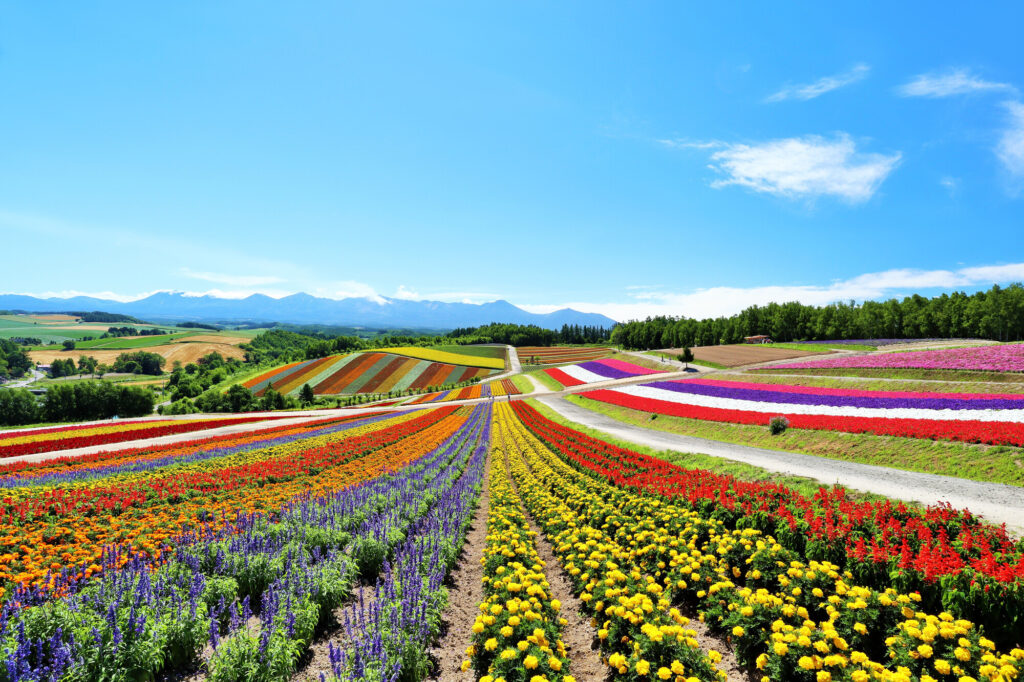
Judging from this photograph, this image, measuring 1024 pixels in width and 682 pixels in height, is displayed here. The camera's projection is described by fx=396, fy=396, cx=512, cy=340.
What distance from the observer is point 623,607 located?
5.72 meters

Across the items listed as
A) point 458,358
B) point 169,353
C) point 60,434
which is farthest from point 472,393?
point 169,353

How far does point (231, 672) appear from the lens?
4254mm

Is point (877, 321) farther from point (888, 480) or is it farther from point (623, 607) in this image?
point (623, 607)

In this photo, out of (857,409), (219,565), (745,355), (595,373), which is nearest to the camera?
(219,565)

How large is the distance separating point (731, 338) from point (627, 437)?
360 ft

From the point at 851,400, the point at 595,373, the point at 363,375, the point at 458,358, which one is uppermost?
the point at 851,400

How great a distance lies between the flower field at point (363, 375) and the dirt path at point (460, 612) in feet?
222

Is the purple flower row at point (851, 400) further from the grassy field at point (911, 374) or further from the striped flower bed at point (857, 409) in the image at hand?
the grassy field at point (911, 374)

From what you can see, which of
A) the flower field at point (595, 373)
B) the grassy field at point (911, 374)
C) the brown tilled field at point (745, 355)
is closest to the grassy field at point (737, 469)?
the grassy field at point (911, 374)

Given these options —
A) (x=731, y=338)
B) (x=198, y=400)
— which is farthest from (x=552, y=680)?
(x=731, y=338)

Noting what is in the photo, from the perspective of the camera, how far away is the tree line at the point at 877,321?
218 feet

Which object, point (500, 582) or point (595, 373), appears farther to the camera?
point (595, 373)

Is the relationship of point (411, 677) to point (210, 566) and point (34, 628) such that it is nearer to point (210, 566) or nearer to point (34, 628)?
point (34, 628)

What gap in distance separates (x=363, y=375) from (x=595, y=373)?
158ft
